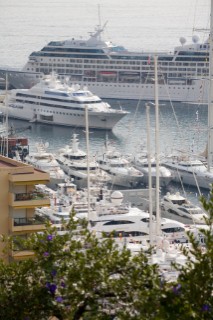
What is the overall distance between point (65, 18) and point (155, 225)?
292ft

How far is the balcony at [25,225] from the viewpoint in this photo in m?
14.0

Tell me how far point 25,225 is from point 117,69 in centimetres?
3889

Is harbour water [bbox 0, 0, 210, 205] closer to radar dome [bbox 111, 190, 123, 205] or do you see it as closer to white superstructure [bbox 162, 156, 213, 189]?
white superstructure [bbox 162, 156, 213, 189]

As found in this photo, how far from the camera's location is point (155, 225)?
19.1 metres

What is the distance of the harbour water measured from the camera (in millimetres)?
37719

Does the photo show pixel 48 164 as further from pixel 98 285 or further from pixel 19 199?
pixel 98 285

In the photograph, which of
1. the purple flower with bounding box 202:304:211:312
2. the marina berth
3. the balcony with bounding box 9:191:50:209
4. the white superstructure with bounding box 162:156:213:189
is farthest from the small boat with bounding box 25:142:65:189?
the purple flower with bounding box 202:304:211:312

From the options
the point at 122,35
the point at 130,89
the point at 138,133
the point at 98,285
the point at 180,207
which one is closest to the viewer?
the point at 98,285

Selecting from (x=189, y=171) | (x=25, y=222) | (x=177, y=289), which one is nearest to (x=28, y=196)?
(x=25, y=222)

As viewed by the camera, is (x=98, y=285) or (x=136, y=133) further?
(x=136, y=133)

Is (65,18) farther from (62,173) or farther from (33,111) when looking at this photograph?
(62,173)

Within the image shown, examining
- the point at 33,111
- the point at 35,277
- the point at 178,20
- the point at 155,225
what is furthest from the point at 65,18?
the point at 35,277

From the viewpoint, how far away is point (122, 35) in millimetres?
85438

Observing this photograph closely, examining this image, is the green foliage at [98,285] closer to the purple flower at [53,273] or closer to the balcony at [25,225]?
the purple flower at [53,273]
